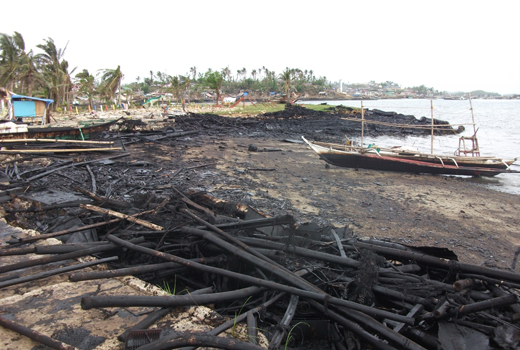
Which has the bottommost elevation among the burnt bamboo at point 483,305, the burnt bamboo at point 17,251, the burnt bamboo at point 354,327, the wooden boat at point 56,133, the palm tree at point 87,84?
the burnt bamboo at point 354,327

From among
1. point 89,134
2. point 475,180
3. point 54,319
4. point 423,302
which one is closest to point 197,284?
point 54,319

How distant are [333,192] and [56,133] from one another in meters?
12.7

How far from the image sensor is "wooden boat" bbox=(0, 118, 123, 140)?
1246 cm

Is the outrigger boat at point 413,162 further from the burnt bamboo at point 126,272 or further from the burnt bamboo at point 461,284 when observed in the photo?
the burnt bamboo at point 126,272

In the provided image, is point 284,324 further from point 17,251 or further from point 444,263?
point 17,251

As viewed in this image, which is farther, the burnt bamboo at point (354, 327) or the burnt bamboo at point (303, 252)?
the burnt bamboo at point (303, 252)

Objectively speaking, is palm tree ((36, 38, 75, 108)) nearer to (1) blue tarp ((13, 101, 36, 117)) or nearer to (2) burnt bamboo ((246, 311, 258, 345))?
(1) blue tarp ((13, 101, 36, 117))

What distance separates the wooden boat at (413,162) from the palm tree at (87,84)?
36.8m

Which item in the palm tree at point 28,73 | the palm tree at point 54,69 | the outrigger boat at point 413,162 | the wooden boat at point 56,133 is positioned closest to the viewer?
the outrigger boat at point 413,162

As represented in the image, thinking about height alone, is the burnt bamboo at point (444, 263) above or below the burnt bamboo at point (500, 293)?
above

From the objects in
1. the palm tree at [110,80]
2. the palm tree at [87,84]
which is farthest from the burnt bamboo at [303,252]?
the palm tree at [110,80]

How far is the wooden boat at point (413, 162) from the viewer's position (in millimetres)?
12219

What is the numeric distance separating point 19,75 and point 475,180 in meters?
40.3

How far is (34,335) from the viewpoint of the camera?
A: 2.17m
